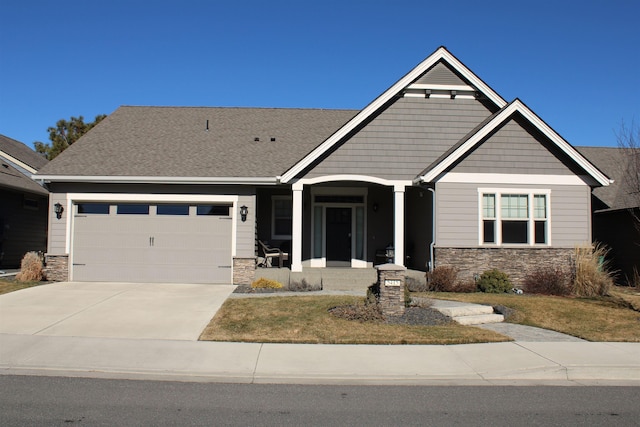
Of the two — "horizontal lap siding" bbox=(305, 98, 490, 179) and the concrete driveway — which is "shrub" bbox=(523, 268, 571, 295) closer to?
"horizontal lap siding" bbox=(305, 98, 490, 179)

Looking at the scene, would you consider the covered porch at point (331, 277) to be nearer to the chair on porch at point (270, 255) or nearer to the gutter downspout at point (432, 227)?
the gutter downspout at point (432, 227)

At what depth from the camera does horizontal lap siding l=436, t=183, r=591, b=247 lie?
1562 cm

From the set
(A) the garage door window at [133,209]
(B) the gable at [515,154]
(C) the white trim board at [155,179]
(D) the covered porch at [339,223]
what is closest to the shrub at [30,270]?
(C) the white trim board at [155,179]

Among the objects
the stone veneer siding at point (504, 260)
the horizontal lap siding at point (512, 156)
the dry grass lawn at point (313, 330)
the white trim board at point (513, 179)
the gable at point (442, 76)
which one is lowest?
the dry grass lawn at point (313, 330)

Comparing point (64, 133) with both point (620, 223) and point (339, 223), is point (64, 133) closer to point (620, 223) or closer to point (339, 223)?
point (339, 223)

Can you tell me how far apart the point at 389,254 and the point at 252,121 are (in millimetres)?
7890

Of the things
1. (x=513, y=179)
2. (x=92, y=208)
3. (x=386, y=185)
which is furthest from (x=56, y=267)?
(x=513, y=179)

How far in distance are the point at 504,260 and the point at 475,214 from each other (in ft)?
5.28

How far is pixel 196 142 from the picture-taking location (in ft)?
60.2

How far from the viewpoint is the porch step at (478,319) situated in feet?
36.6

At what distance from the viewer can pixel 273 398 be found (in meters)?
6.44

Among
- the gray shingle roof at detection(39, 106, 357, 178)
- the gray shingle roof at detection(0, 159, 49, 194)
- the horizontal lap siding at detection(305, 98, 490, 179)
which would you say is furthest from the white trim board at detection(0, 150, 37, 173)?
the horizontal lap siding at detection(305, 98, 490, 179)

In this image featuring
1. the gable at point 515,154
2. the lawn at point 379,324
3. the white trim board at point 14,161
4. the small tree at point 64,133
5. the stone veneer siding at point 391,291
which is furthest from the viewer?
the small tree at point 64,133

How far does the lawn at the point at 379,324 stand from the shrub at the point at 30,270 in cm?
691
